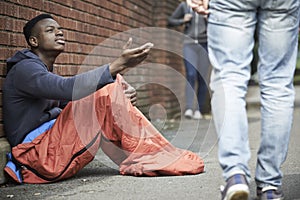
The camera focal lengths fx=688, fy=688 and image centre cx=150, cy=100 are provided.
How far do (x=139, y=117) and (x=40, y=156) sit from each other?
73 cm

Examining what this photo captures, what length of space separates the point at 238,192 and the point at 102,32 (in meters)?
4.46

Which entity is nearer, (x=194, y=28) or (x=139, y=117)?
(x=139, y=117)

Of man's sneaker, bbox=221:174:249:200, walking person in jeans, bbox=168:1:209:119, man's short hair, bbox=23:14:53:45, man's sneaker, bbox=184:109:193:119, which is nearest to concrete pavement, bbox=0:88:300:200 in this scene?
man's sneaker, bbox=221:174:249:200

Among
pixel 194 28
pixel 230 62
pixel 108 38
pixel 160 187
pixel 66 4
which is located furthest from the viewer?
pixel 194 28

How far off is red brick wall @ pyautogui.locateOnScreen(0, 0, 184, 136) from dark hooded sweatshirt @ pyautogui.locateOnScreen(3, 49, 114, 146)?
0.15 m

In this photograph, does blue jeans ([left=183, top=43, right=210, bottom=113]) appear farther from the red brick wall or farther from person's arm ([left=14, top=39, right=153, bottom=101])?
person's arm ([left=14, top=39, right=153, bottom=101])

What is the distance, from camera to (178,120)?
9750 millimetres

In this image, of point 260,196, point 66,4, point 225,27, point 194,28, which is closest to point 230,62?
point 225,27

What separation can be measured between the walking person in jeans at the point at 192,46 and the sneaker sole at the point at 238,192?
6.52 metres

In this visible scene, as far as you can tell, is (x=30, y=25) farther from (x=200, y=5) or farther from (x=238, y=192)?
(x=238, y=192)

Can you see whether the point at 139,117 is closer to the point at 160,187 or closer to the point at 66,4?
the point at 160,187

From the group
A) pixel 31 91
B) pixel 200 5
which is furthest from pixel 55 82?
pixel 200 5

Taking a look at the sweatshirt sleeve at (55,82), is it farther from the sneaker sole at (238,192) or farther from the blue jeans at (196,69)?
the blue jeans at (196,69)

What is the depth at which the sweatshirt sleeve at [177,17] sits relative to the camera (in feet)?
31.3
